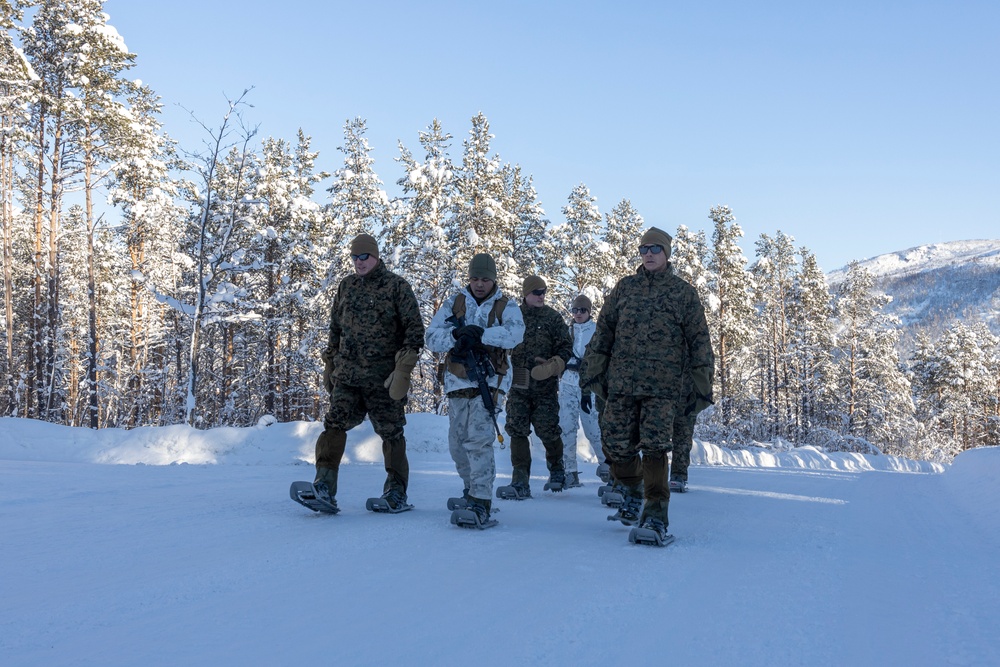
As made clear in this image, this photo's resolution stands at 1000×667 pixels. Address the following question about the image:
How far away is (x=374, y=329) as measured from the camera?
5.66 meters

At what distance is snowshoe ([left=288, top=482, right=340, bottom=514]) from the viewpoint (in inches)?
205

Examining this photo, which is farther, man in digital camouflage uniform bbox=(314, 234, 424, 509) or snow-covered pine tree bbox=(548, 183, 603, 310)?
snow-covered pine tree bbox=(548, 183, 603, 310)

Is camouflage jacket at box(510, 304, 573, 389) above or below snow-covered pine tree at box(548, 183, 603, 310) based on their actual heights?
below

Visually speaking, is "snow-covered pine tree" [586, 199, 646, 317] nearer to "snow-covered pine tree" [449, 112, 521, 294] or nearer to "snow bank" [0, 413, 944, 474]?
"snow-covered pine tree" [449, 112, 521, 294]

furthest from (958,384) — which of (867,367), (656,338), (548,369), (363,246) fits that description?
(363,246)

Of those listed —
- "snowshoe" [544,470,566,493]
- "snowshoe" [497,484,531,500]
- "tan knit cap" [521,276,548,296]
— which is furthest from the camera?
"snowshoe" [544,470,566,493]

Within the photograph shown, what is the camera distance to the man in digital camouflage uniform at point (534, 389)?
7.42 m

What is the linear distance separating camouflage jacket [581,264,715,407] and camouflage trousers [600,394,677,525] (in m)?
0.11

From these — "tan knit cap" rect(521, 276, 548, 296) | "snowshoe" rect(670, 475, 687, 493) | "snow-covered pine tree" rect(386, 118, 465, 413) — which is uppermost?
"snow-covered pine tree" rect(386, 118, 465, 413)

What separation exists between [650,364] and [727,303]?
3316 centimetres

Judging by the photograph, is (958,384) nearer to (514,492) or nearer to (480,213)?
(480,213)

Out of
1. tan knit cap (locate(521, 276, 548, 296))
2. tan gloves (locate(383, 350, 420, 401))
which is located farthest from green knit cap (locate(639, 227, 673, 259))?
tan knit cap (locate(521, 276, 548, 296))

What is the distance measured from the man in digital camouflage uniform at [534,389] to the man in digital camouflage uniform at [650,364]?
6.49ft

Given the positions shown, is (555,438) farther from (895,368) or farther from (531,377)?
(895,368)
